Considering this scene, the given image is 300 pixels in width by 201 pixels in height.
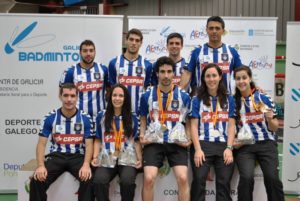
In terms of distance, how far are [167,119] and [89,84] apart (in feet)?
3.54

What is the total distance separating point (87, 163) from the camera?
3.91 metres

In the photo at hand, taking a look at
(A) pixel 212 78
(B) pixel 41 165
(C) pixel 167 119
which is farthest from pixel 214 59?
(B) pixel 41 165

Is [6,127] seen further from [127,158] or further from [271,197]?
[271,197]

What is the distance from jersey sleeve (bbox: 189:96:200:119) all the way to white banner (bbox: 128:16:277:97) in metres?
1.98

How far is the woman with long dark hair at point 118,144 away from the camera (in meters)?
3.81

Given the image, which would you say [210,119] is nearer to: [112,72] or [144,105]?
[144,105]

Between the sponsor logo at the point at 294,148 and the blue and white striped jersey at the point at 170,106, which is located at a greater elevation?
the blue and white striped jersey at the point at 170,106

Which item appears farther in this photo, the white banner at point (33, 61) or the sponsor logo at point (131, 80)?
the white banner at point (33, 61)

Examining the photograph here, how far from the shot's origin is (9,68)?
206 inches

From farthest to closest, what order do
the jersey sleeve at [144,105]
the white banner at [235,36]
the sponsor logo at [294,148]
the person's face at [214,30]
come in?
the white banner at [235,36] → the sponsor logo at [294,148] → the person's face at [214,30] → the jersey sleeve at [144,105]

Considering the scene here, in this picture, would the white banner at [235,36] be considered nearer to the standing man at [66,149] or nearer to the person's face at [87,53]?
the person's face at [87,53]

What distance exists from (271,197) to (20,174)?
2448mm

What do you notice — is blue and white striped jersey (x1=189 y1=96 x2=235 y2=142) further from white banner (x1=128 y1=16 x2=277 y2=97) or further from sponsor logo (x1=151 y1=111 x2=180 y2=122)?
white banner (x1=128 y1=16 x2=277 y2=97)

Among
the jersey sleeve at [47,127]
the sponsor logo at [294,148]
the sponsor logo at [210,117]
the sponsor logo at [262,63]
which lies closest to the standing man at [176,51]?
the sponsor logo at [210,117]
